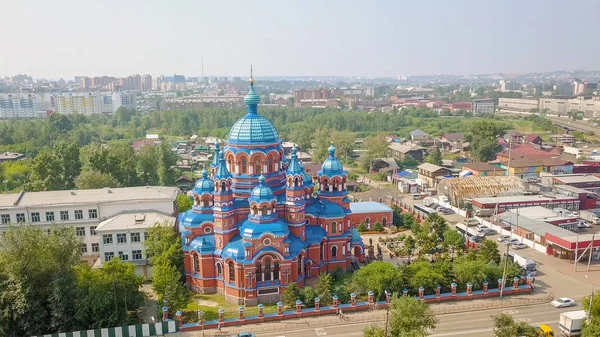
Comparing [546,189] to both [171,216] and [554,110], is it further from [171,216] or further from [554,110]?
[554,110]

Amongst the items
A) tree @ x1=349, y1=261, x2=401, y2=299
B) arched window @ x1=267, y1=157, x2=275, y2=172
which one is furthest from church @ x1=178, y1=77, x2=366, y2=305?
tree @ x1=349, y1=261, x2=401, y2=299

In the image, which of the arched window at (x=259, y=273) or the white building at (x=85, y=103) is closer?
the arched window at (x=259, y=273)

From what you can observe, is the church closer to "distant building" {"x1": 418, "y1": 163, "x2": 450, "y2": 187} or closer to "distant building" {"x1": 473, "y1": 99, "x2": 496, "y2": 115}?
"distant building" {"x1": 418, "y1": 163, "x2": 450, "y2": 187}

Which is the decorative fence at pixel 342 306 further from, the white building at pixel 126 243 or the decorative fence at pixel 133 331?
the white building at pixel 126 243

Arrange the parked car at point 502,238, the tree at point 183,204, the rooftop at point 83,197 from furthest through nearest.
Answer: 1. the tree at point 183,204
2. the parked car at point 502,238
3. the rooftop at point 83,197

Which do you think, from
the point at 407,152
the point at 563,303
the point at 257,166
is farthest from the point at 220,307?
the point at 407,152

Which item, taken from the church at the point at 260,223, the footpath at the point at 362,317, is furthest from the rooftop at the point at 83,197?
the footpath at the point at 362,317

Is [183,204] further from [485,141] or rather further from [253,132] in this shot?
[485,141]
